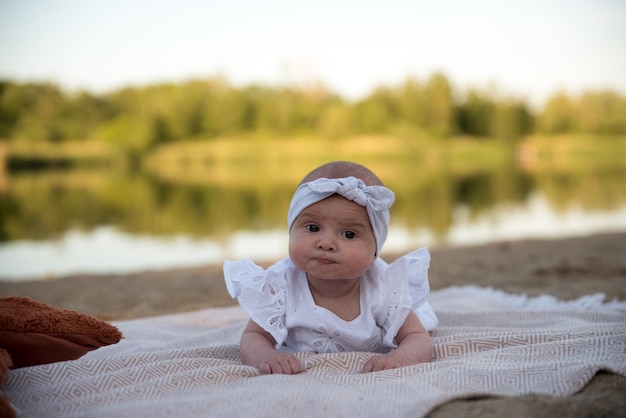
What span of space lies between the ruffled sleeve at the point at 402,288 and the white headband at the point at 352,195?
0.74 ft

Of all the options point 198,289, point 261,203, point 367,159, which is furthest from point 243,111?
point 198,289

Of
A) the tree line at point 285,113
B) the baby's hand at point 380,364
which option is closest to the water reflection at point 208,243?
the baby's hand at point 380,364

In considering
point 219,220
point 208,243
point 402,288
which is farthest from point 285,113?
point 402,288

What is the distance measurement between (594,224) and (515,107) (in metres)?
42.4

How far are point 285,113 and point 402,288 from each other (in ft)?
162

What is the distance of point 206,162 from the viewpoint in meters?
46.6

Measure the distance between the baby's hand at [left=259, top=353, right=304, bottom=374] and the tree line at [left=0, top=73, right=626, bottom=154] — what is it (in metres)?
46.4

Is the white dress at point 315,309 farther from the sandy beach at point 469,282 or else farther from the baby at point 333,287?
the sandy beach at point 469,282

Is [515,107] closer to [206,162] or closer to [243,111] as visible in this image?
[243,111]

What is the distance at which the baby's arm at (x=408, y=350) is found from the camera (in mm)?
2154

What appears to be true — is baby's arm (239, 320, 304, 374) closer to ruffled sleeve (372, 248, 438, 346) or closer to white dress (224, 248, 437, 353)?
white dress (224, 248, 437, 353)

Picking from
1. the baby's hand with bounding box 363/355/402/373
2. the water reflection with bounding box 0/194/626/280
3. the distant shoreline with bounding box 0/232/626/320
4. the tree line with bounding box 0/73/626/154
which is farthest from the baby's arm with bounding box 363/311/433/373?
the tree line with bounding box 0/73/626/154

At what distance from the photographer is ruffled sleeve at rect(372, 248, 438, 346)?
2.40 meters

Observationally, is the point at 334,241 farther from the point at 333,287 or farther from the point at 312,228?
the point at 333,287
